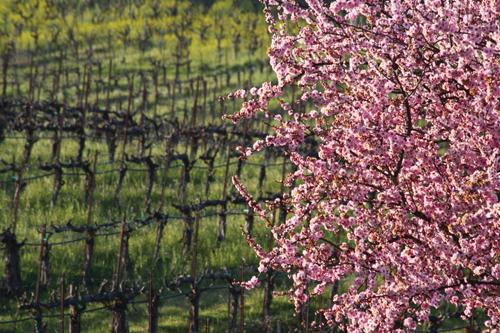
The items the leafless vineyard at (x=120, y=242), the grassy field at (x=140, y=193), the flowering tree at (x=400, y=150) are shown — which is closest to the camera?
the flowering tree at (x=400, y=150)

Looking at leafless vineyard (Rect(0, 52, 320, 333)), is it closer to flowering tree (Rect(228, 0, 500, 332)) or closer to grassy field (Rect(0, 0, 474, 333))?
grassy field (Rect(0, 0, 474, 333))

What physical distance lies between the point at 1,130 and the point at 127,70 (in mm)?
28793

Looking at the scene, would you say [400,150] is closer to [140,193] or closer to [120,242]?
[120,242]

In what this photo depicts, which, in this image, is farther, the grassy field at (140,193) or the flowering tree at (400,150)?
the grassy field at (140,193)

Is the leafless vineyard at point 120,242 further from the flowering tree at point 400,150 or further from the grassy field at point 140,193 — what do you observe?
the flowering tree at point 400,150

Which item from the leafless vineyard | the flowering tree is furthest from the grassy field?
the flowering tree

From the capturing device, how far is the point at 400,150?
9.75 metres

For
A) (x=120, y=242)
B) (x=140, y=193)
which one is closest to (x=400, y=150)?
(x=120, y=242)

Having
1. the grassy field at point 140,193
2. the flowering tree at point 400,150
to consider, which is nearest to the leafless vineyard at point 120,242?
the grassy field at point 140,193

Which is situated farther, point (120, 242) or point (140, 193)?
point (140, 193)

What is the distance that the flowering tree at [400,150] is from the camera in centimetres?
946

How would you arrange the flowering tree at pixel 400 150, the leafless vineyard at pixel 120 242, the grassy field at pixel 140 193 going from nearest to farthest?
the flowering tree at pixel 400 150 < the leafless vineyard at pixel 120 242 < the grassy field at pixel 140 193

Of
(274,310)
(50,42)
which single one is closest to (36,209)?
(274,310)

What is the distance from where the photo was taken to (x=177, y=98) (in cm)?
5506
